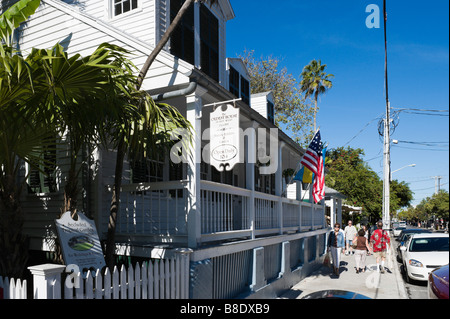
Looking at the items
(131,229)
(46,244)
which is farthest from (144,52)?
(46,244)

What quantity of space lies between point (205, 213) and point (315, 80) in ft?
105

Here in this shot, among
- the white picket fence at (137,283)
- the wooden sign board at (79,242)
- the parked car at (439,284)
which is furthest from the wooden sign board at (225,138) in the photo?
the parked car at (439,284)

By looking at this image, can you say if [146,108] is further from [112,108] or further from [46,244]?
[46,244]

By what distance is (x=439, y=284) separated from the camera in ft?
10.8

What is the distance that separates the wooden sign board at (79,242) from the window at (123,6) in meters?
6.63

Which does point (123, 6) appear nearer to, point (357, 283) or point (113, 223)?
point (113, 223)

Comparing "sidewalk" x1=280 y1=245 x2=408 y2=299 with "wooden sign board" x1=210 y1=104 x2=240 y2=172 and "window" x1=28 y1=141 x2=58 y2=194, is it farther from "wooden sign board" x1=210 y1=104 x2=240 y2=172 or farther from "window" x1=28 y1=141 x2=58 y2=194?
"window" x1=28 y1=141 x2=58 y2=194

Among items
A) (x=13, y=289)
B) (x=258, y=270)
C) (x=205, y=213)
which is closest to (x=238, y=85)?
(x=205, y=213)

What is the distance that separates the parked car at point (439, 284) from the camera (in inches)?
123

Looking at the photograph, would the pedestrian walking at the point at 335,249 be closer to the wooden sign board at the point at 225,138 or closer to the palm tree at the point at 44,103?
the wooden sign board at the point at 225,138

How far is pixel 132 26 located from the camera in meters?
10.6

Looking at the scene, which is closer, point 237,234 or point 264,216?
point 237,234

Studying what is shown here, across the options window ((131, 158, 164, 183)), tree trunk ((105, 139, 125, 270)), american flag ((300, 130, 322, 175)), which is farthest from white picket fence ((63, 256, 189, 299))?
american flag ((300, 130, 322, 175))

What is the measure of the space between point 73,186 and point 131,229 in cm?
190
